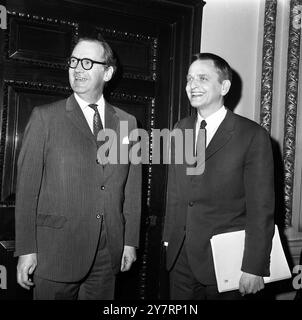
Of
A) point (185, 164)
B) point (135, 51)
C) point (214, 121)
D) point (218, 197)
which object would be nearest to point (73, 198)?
point (185, 164)

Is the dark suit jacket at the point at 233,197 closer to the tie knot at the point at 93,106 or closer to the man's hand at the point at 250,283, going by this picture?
the man's hand at the point at 250,283

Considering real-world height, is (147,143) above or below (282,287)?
above

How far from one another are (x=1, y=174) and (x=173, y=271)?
3.69ft

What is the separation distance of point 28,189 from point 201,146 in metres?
0.85

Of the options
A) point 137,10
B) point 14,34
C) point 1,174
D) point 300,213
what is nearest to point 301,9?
point 137,10

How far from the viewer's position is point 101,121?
1.91 metres

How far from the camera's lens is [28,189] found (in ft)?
5.68

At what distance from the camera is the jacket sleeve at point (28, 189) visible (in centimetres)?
171

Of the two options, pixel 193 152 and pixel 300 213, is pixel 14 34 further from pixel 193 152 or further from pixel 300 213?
pixel 300 213
